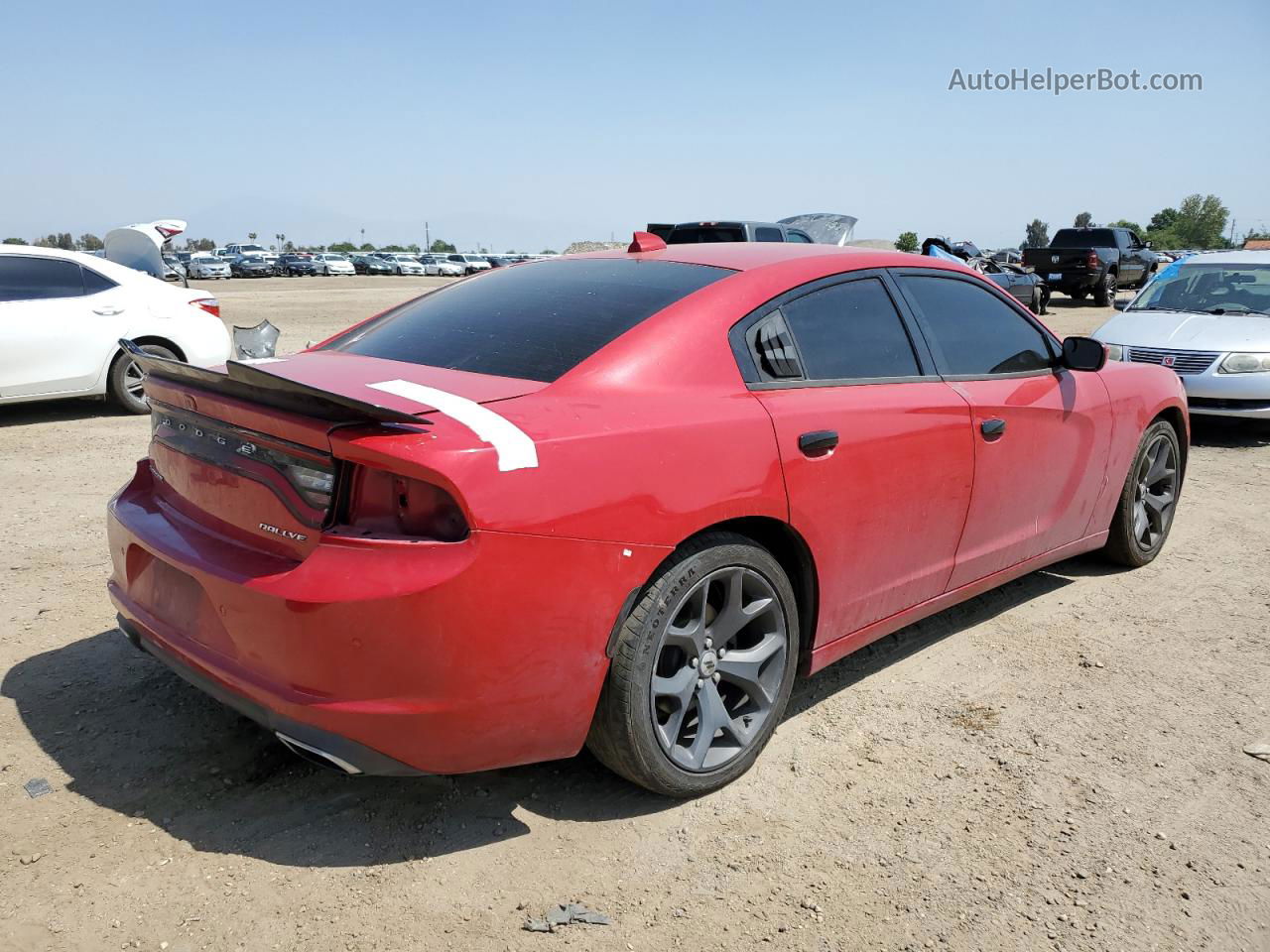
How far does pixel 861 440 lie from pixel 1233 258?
29.0 feet

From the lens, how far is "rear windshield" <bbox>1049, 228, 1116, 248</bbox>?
2519 centimetres

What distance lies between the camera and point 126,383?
8727 millimetres

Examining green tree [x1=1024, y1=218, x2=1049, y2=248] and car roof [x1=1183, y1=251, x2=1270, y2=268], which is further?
green tree [x1=1024, y1=218, x2=1049, y2=248]

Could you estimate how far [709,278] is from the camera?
10.6ft

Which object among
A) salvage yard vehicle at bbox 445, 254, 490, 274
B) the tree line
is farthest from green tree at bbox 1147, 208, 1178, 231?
salvage yard vehicle at bbox 445, 254, 490, 274

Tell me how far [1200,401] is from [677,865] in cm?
772

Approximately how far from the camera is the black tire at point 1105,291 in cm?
2409

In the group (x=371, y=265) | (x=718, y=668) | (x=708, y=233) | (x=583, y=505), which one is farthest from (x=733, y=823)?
(x=371, y=265)

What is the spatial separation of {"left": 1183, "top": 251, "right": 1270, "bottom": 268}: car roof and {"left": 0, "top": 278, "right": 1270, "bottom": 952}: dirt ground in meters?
7.03

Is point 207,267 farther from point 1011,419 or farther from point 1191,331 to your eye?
point 1011,419

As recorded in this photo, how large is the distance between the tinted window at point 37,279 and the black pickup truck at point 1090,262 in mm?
21762

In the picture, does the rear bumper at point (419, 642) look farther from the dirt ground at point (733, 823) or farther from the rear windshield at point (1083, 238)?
the rear windshield at point (1083, 238)

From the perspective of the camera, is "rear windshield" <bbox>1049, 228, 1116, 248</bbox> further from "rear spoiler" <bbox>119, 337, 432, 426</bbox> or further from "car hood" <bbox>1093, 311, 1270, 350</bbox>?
"rear spoiler" <bbox>119, 337, 432, 426</bbox>

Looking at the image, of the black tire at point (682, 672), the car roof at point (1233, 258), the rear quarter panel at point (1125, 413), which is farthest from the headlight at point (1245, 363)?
the black tire at point (682, 672)
